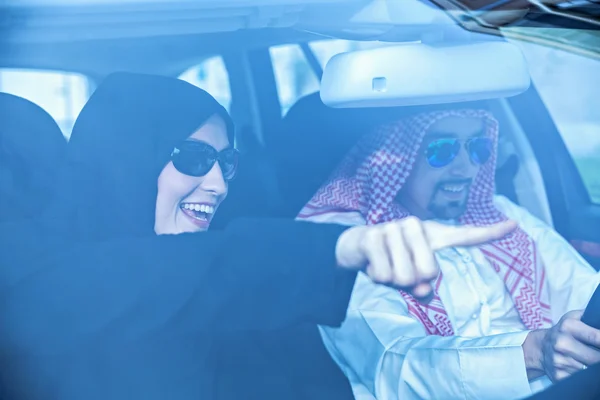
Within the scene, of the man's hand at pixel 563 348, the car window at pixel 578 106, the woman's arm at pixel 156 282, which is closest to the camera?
the woman's arm at pixel 156 282

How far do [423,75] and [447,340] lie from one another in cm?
64

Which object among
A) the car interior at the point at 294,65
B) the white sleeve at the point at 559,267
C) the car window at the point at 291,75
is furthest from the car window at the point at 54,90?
the white sleeve at the point at 559,267

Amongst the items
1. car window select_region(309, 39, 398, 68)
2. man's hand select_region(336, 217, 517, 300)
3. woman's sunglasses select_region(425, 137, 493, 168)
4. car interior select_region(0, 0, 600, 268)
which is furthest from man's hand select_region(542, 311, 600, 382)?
car window select_region(309, 39, 398, 68)

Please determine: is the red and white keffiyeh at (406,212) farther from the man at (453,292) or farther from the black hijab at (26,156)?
the black hijab at (26,156)

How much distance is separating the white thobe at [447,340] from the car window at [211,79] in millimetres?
347

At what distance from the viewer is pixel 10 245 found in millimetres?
1523

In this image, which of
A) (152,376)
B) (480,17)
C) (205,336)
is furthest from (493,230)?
(152,376)

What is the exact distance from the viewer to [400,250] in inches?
65.8

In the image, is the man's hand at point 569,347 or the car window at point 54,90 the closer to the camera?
the car window at point 54,90

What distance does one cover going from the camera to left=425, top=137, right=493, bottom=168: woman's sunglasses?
173 centimetres

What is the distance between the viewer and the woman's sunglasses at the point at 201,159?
5.11 feet

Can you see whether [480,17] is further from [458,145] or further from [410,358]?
[410,358]

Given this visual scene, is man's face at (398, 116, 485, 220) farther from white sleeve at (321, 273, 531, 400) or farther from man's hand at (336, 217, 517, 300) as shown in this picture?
white sleeve at (321, 273, 531, 400)

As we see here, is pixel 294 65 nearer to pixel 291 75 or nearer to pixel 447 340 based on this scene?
pixel 291 75
